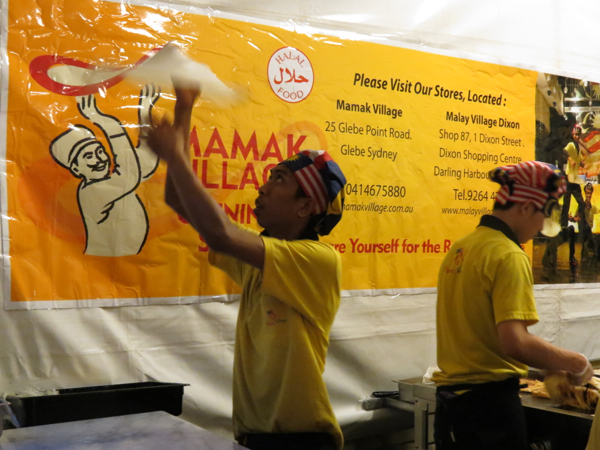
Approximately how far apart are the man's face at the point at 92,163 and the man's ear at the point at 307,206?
0.86 m

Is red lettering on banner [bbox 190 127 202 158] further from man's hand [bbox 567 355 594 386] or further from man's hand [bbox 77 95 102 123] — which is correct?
man's hand [bbox 567 355 594 386]

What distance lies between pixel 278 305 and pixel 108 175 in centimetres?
96

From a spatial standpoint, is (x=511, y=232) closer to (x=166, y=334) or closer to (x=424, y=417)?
(x=424, y=417)

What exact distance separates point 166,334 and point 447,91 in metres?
1.60

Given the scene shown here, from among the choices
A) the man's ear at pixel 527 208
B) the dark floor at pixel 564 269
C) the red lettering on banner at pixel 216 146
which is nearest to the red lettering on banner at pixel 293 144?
the red lettering on banner at pixel 216 146

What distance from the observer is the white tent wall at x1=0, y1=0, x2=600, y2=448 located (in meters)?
2.01

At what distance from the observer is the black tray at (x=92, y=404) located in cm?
165

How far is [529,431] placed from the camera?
200cm

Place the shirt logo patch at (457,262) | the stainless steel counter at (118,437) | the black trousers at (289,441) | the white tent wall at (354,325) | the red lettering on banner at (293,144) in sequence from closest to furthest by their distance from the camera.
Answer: the stainless steel counter at (118,437) < the black trousers at (289,441) < the shirt logo patch at (457,262) < the white tent wall at (354,325) < the red lettering on banner at (293,144)

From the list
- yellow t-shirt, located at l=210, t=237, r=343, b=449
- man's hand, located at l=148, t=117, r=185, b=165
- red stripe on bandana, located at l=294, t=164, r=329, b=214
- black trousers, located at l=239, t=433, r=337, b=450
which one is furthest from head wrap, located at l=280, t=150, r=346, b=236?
black trousers, located at l=239, t=433, r=337, b=450

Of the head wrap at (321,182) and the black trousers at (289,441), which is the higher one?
the head wrap at (321,182)

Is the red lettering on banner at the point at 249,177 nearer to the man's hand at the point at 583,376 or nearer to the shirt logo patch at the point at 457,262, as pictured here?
the shirt logo patch at the point at 457,262

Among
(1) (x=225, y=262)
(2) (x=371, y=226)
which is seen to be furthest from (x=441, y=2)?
(1) (x=225, y=262)

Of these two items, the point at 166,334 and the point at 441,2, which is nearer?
the point at 166,334
